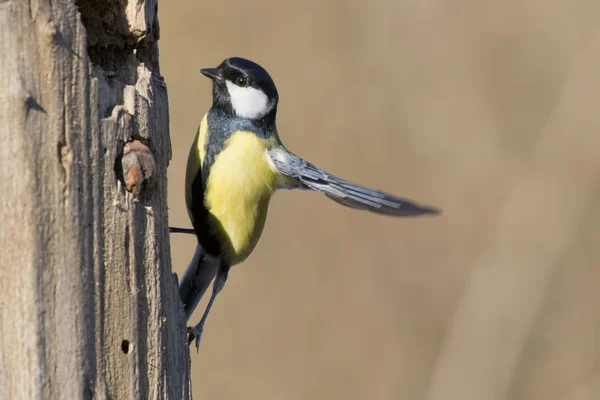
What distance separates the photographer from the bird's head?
3164mm

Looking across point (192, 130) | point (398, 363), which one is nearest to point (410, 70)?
point (192, 130)

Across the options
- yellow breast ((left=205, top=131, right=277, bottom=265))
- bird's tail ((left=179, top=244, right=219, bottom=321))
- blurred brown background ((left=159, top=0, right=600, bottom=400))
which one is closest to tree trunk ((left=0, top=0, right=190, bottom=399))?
yellow breast ((left=205, top=131, right=277, bottom=265))

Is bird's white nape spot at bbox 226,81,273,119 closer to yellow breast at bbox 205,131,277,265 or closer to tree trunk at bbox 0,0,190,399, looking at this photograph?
yellow breast at bbox 205,131,277,265

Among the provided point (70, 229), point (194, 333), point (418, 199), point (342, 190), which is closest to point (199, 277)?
point (194, 333)

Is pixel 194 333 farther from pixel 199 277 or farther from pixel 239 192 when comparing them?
pixel 239 192

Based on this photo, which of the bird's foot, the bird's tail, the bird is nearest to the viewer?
the bird's foot

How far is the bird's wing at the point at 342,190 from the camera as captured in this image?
2.76m

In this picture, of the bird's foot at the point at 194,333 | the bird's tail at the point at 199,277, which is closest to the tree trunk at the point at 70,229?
the bird's foot at the point at 194,333

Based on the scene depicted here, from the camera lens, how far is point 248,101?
10.4 ft

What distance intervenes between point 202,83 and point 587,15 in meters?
2.50

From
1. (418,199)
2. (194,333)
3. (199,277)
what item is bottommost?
(194,333)

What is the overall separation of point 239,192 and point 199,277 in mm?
379

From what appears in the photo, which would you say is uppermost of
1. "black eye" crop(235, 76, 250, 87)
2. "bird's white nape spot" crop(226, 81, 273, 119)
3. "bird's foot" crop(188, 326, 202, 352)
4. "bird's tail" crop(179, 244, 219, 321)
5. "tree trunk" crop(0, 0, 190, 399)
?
"black eye" crop(235, 76, 250, 87)

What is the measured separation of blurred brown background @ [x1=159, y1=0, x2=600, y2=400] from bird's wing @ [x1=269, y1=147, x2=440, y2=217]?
5.25 ft
